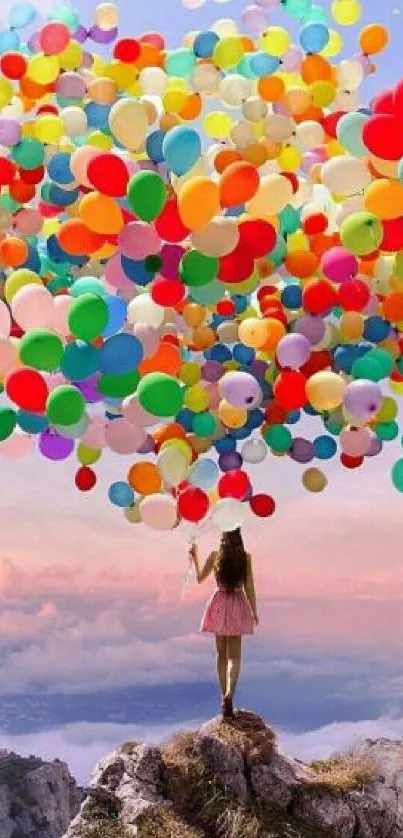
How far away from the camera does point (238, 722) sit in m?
7.70

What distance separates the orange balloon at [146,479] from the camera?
22.0 ft

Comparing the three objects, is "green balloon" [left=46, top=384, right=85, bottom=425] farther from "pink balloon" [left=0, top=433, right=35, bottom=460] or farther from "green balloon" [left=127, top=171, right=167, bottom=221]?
"pink balloon" [left=0, top=433, right=35, bottom=460]

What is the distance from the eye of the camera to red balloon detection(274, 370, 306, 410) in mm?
6324

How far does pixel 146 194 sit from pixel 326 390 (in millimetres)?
1438

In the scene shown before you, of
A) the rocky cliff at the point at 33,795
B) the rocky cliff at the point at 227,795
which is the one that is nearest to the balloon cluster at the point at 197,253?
the rocky cliff at the point at 227,795

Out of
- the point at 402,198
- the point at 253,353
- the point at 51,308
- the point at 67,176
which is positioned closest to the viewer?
the point at 402,198

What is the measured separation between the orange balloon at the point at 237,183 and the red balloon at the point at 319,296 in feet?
2.75

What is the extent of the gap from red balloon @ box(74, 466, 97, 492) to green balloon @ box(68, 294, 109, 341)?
2237 mm

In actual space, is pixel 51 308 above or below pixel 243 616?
above

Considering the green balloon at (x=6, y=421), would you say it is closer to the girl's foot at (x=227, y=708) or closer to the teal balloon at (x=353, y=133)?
the teal balloon at (x=353, y=133)

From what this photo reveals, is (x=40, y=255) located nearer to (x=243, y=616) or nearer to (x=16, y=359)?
(x=16, y=359)

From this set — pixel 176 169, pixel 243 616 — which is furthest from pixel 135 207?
pixel 243 616

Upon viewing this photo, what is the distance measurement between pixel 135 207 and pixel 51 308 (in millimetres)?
690

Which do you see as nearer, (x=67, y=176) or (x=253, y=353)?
(x=67, y=176)
